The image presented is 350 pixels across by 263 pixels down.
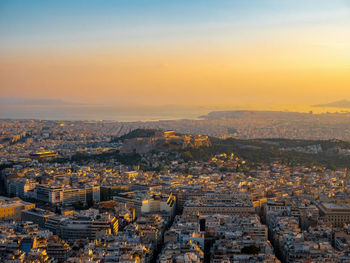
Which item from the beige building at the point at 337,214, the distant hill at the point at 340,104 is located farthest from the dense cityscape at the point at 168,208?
the distant hill at the point at 340,104

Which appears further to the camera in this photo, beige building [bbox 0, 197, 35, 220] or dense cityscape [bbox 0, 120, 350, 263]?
beige building [bbox 0, 197, 35, 220]

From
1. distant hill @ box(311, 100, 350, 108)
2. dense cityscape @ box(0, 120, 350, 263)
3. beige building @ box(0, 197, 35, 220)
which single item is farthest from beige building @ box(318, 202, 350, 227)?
distant hill @ box(311, 100, 350, 108)

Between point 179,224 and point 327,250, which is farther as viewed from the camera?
point 179,224

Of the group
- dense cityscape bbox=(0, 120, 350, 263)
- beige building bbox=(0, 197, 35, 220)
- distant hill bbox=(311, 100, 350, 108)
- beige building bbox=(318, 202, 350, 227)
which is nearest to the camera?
dense cityscape bbox=(0, 120, 350, 263)

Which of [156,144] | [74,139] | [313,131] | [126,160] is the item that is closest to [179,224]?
[126,160]

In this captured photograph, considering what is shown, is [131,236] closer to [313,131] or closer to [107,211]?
[107,211]

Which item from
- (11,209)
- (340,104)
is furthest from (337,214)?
(340,104)

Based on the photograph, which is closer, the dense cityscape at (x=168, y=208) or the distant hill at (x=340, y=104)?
the dense cityscape at (x=168, y=208)

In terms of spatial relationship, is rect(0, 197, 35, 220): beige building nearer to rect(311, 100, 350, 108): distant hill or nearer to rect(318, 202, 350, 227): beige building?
rect(318, 202, 350, 227): beige building

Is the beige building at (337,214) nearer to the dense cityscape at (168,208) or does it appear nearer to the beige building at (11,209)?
the dense cityscape at (168,208)
